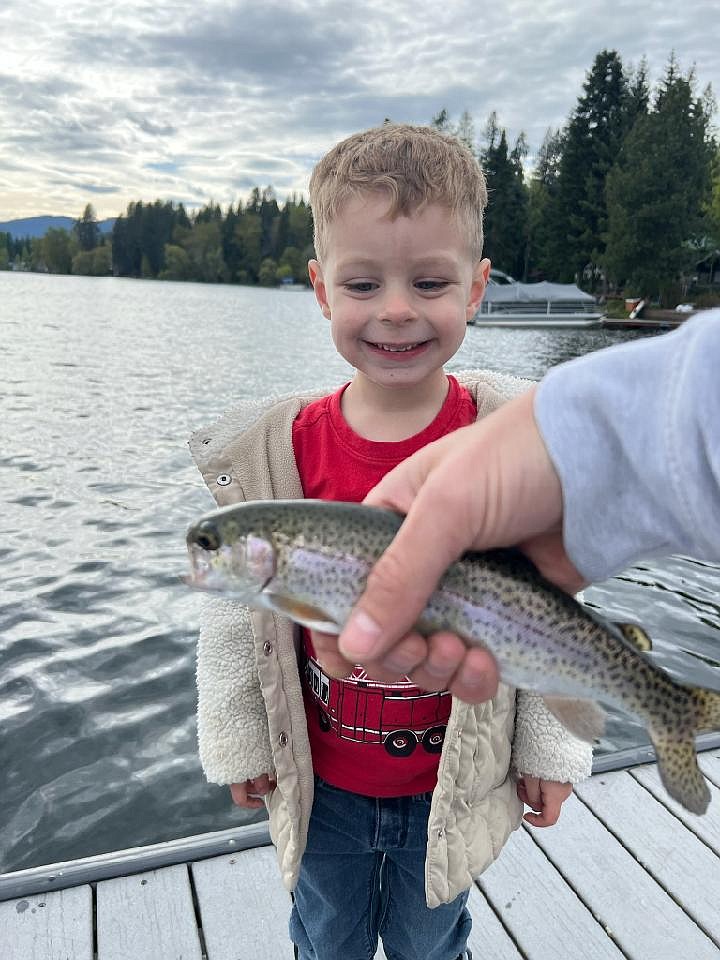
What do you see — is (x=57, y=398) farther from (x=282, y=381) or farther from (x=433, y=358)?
(x=433, y=358)

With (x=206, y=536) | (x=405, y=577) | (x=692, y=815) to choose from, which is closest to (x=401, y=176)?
(x=206, y=536)

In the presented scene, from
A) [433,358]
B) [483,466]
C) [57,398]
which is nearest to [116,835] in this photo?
[433,358]

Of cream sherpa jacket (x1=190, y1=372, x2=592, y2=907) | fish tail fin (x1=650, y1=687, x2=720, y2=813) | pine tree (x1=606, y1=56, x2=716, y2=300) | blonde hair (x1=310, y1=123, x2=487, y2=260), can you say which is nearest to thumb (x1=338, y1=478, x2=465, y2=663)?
fish tail fin (x1=650, y1=687, x2=720, y2=813)

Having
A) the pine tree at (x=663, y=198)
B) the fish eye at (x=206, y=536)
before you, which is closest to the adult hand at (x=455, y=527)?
the fish eye at (x=206, y=536)

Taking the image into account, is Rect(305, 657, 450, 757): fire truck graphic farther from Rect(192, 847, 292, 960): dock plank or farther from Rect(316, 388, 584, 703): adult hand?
Rect(192, 847, 292, 960): dock plank

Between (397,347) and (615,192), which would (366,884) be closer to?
(397,347)

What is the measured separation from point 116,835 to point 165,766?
720 mm

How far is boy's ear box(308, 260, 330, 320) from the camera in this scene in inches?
119

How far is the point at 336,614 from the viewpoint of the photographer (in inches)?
65.7

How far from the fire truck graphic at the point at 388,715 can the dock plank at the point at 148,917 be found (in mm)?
1443

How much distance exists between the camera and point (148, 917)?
3482 mm

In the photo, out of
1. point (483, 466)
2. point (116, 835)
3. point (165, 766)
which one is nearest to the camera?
point (483, 466)

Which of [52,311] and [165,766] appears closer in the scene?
[165,766]

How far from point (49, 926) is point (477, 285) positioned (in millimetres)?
3196
